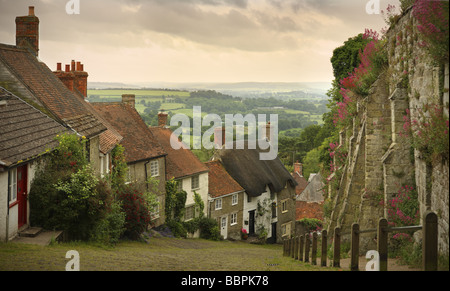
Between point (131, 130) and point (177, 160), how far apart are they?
16.8 ft

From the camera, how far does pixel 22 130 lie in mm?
14211

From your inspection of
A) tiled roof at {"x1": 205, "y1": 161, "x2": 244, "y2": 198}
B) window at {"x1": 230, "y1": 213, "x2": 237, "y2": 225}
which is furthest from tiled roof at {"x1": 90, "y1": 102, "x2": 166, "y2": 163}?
window at {"x1": 230, "y1": 213, "x2": 237, "y2": 225}

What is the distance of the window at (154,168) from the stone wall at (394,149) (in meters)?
14.8

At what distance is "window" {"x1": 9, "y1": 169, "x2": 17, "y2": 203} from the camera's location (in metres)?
12.3

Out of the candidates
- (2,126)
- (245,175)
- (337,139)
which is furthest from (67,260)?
(245,175)

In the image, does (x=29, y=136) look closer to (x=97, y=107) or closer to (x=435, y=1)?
(x=435, y=1)

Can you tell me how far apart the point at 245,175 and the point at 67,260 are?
29171 millimetres

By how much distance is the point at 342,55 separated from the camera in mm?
25594

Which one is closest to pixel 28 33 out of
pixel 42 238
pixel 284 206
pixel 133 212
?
pixel 133 212

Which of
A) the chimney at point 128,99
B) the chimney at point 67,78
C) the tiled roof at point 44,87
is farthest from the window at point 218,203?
the tiled roof at point 44,87

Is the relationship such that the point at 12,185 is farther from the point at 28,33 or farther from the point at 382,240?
the point at 28,33

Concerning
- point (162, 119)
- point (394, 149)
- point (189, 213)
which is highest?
point (162, 119)

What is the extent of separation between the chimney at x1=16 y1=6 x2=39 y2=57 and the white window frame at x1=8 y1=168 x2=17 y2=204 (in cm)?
1071

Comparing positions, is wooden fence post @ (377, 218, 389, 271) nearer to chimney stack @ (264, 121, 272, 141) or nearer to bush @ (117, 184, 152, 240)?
bush @ (117, 184, 152, 240)
